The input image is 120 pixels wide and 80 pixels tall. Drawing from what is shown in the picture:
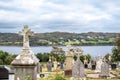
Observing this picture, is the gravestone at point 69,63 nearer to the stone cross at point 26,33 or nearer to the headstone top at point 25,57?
the stone cross at point 26,33

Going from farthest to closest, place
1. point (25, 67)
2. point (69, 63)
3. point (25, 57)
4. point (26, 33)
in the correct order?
point (69, 63) < point (26, 33) < point (25, 57) < point (25, 67)

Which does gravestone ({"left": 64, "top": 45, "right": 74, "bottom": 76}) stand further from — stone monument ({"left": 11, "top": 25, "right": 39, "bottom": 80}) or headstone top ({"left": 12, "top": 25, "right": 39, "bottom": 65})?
stone monument ({"left": 11, "top": 25, "right": 39, "bottom": 80})

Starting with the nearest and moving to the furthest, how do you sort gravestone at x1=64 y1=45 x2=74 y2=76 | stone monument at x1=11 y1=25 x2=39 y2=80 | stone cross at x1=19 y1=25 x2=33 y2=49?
stone monument at x1=11 y1=25 x2=39 y2=80, stone cross at x1=19 y1=25 x2=33 y2=49, gravestone at x1=64 y1=45 x2=74 y2=76

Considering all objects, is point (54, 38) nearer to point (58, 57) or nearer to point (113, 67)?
point (58, 57)

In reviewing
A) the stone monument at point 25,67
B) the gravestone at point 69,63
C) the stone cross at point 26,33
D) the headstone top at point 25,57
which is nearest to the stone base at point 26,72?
the stone monument at point 25,67

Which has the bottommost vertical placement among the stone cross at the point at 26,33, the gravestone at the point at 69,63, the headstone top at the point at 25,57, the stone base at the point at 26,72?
the gravestone at the point at 69,63

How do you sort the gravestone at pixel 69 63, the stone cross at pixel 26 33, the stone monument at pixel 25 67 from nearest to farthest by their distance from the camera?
the stone monument at pixel 25 67, the stone cross at pixel 26 33, the gravestone at pixel 69 63

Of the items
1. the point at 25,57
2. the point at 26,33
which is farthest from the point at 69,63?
the point at 25,57

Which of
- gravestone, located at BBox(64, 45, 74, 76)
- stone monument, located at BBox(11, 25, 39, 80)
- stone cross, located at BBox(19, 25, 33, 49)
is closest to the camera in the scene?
stone monument, located at BBox(11, 25, 39, 80)

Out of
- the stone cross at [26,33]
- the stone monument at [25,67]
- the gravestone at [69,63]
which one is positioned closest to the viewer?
the stone monument at [25,67]

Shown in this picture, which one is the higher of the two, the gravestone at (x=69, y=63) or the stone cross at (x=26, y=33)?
the stone cross at (x=26, y=33)

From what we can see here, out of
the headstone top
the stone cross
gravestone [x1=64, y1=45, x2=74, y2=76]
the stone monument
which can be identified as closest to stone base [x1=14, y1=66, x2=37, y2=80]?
the stone monument

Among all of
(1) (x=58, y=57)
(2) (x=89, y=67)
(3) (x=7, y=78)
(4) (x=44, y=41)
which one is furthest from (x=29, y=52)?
(4) (x=44, y=41)

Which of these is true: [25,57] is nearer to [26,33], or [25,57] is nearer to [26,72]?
[26,72]
